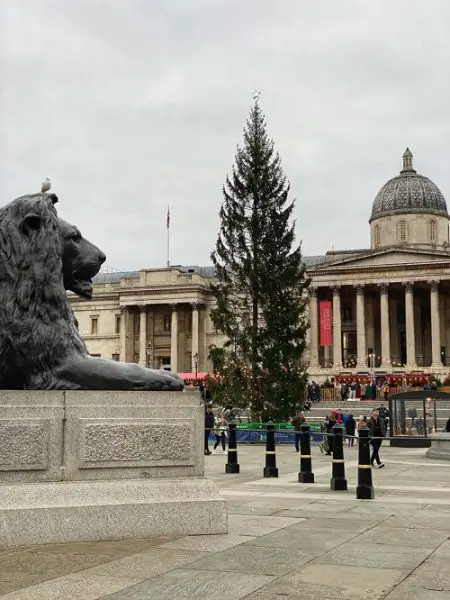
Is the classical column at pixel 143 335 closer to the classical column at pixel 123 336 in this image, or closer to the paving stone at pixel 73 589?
the classical column at pixel 123 336

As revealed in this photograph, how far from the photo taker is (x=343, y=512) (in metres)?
9.67

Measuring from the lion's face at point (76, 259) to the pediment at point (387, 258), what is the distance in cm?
6862

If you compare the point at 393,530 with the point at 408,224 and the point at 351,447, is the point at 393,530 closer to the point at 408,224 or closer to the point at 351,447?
the point at 351,447

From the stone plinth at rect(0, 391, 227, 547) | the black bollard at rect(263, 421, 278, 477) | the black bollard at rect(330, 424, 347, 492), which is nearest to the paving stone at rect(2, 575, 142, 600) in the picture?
the stone plinth at rect(0, 391, 227, 547)

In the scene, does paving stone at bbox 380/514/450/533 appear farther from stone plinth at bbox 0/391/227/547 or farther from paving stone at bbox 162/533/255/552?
stone plinth at bbox 0/391/227/547

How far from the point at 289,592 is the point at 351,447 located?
2490cm

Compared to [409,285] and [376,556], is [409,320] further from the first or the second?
[376,556]

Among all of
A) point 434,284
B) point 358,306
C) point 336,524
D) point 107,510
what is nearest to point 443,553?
point 336,524

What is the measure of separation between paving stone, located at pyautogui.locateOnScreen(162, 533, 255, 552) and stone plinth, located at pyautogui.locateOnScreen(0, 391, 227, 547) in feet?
0.54

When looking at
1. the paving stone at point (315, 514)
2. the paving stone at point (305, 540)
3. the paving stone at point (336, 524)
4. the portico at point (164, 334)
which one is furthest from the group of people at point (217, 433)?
the portico at point (164, 334)

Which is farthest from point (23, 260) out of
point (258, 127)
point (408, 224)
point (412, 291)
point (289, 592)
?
point (408, 224)

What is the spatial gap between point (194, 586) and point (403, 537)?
3.09m

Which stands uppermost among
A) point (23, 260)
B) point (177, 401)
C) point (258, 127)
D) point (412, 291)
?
point (258, 127)

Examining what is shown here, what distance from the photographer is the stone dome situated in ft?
267
